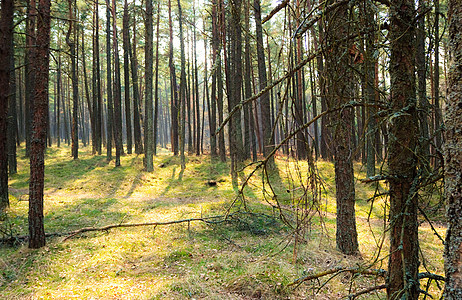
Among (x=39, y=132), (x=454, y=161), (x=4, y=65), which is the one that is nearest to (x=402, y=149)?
(x=454, y=161)

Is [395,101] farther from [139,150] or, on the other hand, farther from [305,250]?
[139,150]

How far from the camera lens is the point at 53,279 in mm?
4820

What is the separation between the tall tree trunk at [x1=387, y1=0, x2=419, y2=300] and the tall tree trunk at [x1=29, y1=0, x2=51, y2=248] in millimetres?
6348

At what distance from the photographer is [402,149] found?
2035mm

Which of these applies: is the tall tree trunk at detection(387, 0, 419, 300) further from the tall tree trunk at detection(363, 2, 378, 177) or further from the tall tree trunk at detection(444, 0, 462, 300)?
the tall tree trunk at detection(444, 0, 462, 300)

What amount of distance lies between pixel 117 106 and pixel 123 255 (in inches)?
614

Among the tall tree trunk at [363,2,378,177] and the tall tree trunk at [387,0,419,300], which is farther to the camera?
the tall tree trunk at [387,0,419,300]

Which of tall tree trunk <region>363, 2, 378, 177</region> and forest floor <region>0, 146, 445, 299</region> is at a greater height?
tall tree trunk <region>363, 2, 378, 177</region>

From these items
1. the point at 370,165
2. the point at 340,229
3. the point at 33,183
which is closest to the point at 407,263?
the point at 340,229

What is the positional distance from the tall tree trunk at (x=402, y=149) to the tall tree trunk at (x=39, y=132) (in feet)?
20.8

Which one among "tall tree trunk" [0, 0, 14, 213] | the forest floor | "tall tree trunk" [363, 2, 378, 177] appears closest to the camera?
"tall tree trunk" [363, 2, 378, 177]

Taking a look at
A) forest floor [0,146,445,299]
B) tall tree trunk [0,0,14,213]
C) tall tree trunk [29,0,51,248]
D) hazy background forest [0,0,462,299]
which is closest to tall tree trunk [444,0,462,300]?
hazy background forest [0,0,462,299]

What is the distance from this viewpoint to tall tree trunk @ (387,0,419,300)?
1987mm

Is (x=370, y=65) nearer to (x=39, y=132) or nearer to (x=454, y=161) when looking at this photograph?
(x=454, y=161)
